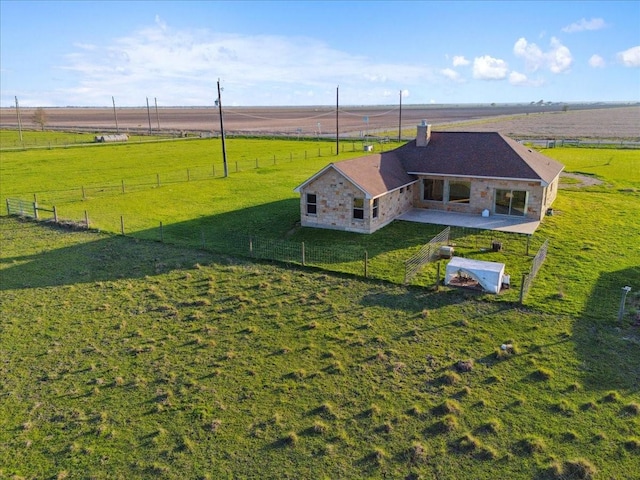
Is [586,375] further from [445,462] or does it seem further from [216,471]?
[216,471]

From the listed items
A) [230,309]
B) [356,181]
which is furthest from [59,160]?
[230,309]

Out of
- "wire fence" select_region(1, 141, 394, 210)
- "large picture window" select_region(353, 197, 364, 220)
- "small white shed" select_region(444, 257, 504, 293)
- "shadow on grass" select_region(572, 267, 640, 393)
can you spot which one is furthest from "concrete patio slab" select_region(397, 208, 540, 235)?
"wire fence" select_region(1, 141, 394, 210)

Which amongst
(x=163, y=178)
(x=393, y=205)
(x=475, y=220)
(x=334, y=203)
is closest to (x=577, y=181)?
(x=475, y=220)

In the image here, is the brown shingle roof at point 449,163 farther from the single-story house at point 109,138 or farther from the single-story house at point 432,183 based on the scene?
the single-story house at point 109,138

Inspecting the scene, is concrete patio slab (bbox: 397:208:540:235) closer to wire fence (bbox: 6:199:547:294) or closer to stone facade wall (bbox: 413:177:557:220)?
stone facade wall (bbox: 413:177:557:220)

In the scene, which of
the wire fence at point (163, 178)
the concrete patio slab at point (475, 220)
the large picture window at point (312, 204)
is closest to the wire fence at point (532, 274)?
the concrete patio slab at point (475, 220)

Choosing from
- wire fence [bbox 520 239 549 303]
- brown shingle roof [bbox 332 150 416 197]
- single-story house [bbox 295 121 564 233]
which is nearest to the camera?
wire fence [bbox 520 239 549 303]
